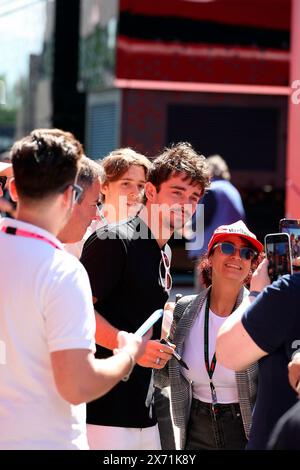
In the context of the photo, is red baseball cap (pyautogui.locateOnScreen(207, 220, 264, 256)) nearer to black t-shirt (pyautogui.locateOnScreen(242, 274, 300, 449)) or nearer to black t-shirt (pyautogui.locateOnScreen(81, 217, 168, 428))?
black t-shirt (pyautogui.locateOnScreen(81, 217, 168, 428))

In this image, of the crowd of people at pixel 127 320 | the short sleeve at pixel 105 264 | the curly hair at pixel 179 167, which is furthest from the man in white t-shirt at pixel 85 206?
the curly hair at pixel 179 167

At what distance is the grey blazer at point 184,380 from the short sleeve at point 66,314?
130 centimetres

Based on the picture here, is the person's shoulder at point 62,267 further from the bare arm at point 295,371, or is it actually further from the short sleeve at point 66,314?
the bare arm at point 295,371

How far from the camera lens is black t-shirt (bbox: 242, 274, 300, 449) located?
253 centimetres

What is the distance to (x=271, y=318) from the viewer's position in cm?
253

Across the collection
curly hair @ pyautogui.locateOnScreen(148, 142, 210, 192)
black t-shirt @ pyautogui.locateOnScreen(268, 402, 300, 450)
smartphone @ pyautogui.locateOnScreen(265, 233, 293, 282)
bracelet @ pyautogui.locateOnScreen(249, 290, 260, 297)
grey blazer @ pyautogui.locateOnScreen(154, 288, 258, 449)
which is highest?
curly hair @ pyautogui.locateOnScreen(148, 142, 210, 192)

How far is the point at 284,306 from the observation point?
2.54 meters

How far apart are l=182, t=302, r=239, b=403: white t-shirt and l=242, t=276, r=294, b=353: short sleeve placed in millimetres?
1045

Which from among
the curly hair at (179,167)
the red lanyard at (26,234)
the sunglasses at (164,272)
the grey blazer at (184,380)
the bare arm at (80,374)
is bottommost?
the grey blazer at (184,380)

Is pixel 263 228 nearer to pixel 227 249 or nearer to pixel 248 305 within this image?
pixel 227 249

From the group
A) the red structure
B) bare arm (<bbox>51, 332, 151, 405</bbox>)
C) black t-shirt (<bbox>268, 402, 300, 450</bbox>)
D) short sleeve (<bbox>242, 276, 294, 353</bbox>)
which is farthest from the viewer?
the red structure

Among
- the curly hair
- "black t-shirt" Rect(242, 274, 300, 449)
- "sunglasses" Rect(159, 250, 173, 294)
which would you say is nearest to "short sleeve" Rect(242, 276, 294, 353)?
"black t-shirt" Rect(242, 274, 300, 449)

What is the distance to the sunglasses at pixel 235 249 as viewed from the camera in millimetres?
3623

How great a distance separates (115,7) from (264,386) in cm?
892
